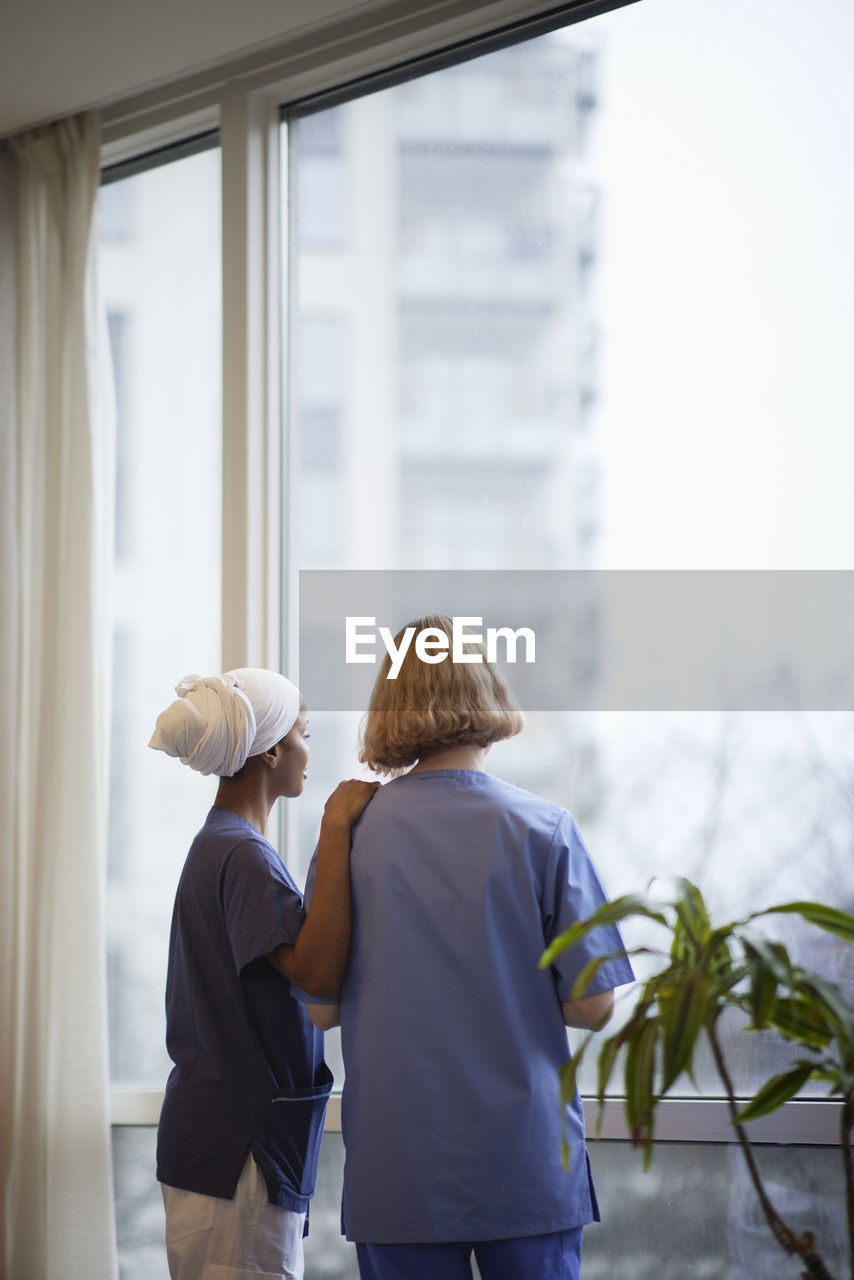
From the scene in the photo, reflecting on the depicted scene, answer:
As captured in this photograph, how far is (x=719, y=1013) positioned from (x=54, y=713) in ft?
5.33

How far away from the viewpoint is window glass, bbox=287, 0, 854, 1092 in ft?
6.21

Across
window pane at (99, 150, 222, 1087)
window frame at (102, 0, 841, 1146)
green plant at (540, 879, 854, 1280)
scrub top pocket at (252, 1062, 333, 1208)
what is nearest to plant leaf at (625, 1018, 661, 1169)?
green plant at (540, 879, 854, 1280)

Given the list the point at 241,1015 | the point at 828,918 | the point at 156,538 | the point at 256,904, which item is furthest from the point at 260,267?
the point at 828,918

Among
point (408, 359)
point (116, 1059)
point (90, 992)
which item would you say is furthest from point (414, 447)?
point (116, 1059)

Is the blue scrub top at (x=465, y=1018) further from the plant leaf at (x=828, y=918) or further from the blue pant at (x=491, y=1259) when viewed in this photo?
the plant leaf at (x=828, y=918)

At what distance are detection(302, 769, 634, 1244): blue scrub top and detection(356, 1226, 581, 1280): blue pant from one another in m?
0.03

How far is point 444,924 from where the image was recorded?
1456mm

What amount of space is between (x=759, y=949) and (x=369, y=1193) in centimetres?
64

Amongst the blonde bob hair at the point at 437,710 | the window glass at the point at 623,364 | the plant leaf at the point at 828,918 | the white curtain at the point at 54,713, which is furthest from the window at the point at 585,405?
the plant leaf at the point at 828,918

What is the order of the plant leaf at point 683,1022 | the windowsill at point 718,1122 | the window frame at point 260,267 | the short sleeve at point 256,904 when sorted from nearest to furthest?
the plant leaf at point 683,1022, the short sleeve at point 256,904, the windowsill at point 718,1122, the window frame at point 260,267

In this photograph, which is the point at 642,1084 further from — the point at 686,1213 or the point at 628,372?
the point at 628,372

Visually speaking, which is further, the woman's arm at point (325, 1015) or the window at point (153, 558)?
the window at point (153, 558)

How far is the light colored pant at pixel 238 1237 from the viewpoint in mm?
1517

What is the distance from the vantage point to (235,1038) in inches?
61.6
